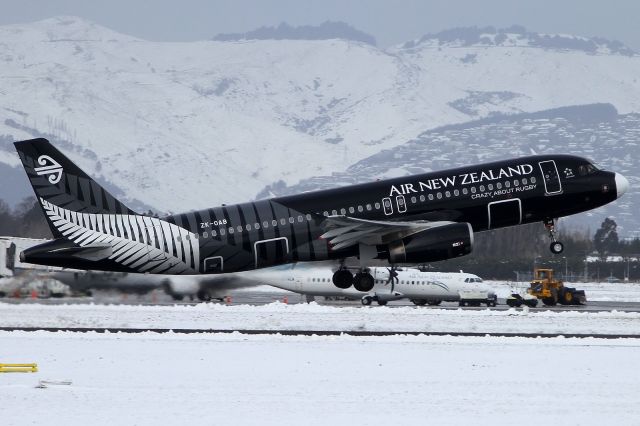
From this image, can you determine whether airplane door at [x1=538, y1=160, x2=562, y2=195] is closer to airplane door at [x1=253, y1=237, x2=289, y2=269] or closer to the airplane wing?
the airplane wing

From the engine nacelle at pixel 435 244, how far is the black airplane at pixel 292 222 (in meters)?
0.04

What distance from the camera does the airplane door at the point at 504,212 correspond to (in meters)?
56.8

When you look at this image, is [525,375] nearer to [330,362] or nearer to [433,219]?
[330,362]

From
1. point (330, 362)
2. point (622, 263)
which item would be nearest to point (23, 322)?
point (330, 362)

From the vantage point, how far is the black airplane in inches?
2223

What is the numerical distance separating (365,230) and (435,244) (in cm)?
321

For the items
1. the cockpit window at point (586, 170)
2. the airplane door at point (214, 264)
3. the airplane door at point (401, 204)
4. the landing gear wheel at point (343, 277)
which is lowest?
the landing gear wheel at point (343, 277)

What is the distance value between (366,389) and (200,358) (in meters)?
9.44

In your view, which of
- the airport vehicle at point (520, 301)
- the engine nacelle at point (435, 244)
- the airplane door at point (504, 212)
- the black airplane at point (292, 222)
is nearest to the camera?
the engine nacelle at point (435, 244)

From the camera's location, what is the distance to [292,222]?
5669 centimetres

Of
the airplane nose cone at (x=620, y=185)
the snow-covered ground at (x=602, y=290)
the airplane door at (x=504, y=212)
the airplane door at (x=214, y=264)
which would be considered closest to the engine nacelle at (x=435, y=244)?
the airplane door at (x=504, y=212)

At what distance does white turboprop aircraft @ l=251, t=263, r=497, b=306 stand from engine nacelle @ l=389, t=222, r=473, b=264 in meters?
35.7

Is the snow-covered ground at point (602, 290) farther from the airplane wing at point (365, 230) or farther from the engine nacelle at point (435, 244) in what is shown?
the airplane wing at point (365, 230)

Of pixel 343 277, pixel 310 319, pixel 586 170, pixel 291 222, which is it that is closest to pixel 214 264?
pixel 291 222
